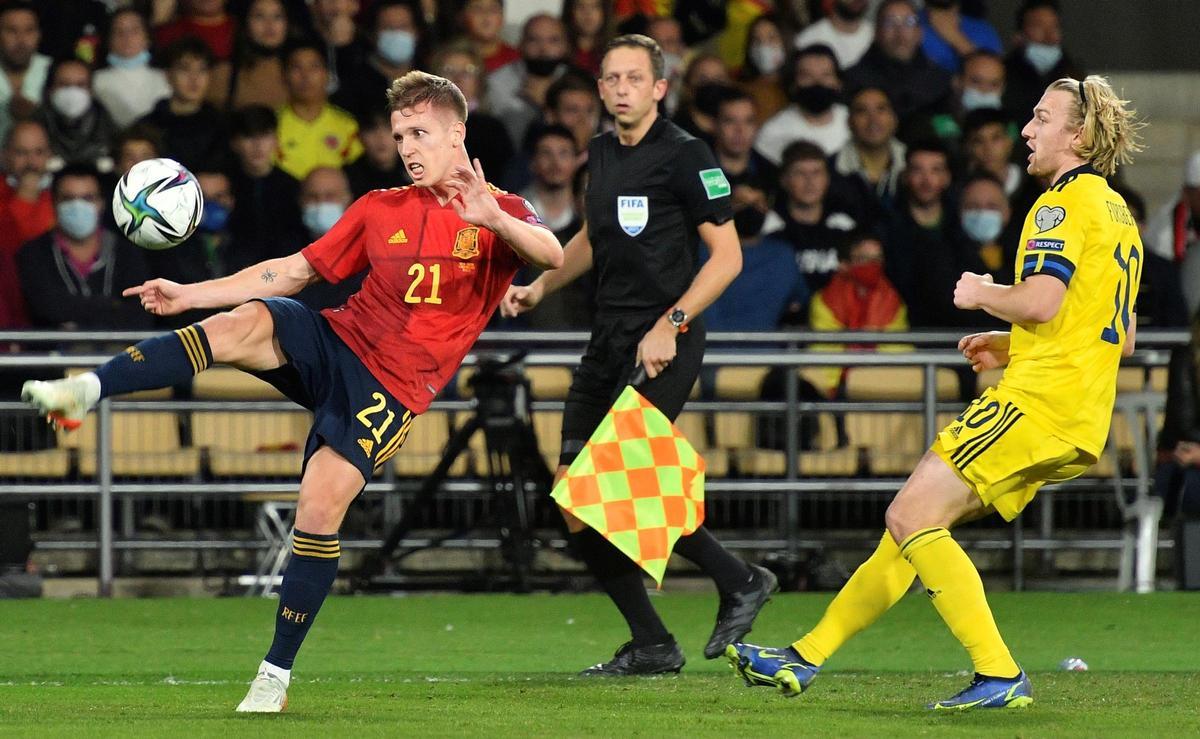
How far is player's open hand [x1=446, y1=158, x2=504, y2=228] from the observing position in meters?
6.33

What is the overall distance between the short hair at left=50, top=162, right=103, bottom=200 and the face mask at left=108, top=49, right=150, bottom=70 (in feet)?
4.32

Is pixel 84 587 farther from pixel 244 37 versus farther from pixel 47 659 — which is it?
pixel 244 37

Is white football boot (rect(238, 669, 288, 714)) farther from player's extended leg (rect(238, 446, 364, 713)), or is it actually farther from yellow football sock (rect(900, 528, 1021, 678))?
yellow football sock (rect(900, 528, 1021, 678))

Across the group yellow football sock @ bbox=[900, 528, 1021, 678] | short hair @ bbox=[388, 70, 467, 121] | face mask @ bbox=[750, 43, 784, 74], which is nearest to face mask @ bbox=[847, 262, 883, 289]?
face mask @ bbox=[750, 43, 784, 74]

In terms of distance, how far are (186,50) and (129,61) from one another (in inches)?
22.8

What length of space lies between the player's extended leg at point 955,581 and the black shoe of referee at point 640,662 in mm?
1697

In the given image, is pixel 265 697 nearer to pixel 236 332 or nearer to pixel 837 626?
pixel 236 332

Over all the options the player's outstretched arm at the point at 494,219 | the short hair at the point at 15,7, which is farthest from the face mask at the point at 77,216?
the player's outstretched arm at the point at 494,219

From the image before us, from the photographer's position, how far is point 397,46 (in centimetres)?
1344

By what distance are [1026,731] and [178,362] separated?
275cm

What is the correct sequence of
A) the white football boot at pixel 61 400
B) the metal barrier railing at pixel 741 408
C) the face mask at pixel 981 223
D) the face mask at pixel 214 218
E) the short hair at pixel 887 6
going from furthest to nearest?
1. the short hair at pixel 887 6
2. the face mask at pixel 981 223
3. the face mask at pixel 214 218
4. the metal barrier railing at pixel 741 408
5. the white football boot at pixel 61 400

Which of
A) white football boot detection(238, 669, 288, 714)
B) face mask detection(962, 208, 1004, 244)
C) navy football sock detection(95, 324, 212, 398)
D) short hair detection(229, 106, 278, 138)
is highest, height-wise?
short hair detection(229, 106, 278, 138)

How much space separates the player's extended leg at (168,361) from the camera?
5914 millimetres

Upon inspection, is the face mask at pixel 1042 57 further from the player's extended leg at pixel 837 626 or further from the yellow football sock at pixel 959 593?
the yellow football sock at pixel 959 593
